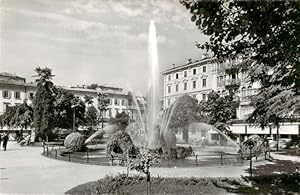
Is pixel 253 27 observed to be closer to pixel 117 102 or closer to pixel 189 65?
pixel 189 65

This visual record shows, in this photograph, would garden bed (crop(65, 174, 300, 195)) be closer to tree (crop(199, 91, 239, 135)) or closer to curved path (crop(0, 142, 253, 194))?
curved path (crop(0, 142, 253, 194))

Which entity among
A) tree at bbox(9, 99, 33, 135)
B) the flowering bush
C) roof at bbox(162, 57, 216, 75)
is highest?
roof at bbox(162, 57, 216, 75)

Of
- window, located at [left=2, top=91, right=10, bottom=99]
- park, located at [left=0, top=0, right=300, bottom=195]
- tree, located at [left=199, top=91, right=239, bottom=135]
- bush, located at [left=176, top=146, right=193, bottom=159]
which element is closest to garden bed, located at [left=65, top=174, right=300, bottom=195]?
park, located at [left=0, top=0, right=300, bottom=195]

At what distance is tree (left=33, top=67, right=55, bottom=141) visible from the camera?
32.5 metres

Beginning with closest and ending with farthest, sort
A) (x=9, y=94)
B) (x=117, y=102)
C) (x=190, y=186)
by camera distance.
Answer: (x=190, y=186)
(x=9, y=94)
(x=117, y=102)

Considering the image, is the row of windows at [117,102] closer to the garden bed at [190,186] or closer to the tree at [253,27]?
the garden bed at [190,186]

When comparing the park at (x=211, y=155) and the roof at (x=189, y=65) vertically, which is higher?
the roof at (x=189, y=65)

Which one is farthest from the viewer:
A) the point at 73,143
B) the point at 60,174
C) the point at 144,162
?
the point at 73,143

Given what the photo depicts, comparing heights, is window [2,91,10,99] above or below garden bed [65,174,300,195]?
above

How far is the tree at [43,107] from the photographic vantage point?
3250cm

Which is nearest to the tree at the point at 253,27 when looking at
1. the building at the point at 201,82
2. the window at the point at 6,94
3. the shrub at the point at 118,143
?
the shrub at the point at 118,143

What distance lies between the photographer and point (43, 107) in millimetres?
32594

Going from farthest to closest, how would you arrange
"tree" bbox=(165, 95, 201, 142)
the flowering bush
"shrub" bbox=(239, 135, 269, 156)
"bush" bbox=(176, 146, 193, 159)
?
→ "tree" bbox=(165, 95, 201, 142)
"shrub" bbox=(239, 135, 269, 156)
"bush" bbox=(176, 146, 193, 159)
the flowering bush

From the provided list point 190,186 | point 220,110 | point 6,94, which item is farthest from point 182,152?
point 6,94
